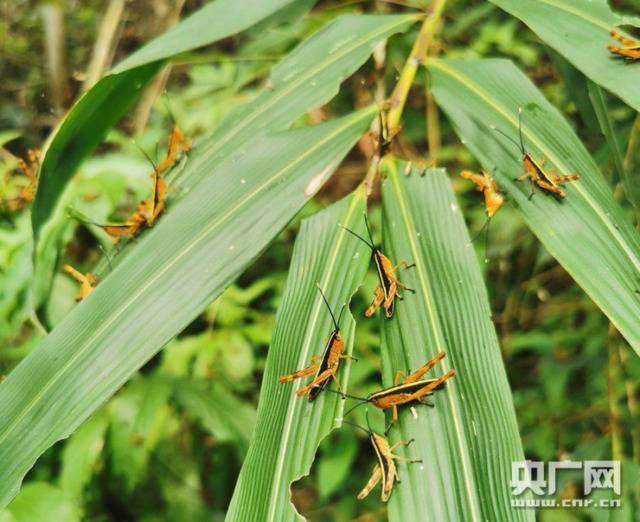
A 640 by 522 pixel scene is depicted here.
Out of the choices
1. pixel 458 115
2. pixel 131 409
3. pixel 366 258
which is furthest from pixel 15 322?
pixel 458 115

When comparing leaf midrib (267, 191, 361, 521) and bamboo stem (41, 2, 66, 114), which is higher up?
bamboo stem (41, 2, 66, 114)

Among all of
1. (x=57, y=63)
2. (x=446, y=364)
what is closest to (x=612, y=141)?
(x=446, y=364)

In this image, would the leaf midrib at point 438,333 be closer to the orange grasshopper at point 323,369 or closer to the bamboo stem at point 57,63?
the orange grasshopper at point 323,369

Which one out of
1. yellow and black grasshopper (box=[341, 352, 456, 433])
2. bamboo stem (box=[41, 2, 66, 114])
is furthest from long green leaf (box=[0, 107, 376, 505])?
bamboo stem (box=[41, 2, 66, 114])

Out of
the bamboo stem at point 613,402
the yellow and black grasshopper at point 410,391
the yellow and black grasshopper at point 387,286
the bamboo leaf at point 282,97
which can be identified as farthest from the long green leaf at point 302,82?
the bamboo stem at point 613,402

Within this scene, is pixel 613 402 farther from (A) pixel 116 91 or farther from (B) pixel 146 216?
Result: (A) pixel 116 91

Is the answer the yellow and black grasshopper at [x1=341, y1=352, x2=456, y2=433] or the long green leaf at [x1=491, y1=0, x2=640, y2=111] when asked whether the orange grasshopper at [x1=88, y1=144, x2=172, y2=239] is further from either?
the long green leaf at [x1=491, y1=0, x2=640, y2=111]
